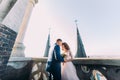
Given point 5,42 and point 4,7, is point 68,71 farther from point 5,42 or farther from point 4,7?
point 4,7

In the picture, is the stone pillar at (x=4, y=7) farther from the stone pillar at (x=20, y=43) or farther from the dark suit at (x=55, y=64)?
the stone pillar at (x=20, y=43)

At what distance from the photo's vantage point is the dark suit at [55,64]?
10.0 ft

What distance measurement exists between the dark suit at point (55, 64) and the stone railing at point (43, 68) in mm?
696

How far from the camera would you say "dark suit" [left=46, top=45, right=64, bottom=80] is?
306 centimetres

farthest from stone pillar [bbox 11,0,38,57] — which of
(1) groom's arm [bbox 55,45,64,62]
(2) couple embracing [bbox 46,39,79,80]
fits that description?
(1) groom's arm [bbox 55,45,64,62]

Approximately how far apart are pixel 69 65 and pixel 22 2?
7.37ft

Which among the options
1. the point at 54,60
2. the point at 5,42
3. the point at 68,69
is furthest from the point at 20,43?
the point at 5,42

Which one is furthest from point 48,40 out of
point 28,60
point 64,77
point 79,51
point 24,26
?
point 64,77

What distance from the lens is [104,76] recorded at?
2.87m

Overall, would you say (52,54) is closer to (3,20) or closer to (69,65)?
(69,65)

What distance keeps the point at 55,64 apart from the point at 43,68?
125 centimetres

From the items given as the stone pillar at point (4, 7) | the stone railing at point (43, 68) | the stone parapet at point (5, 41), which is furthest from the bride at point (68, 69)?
the stone pillar at point (4, 7)

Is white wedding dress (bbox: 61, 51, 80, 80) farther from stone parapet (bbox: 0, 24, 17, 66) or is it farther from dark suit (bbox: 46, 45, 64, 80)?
stone parapet (bbox: 0, 24, 17, 66)

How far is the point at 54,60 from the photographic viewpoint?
123 inches
